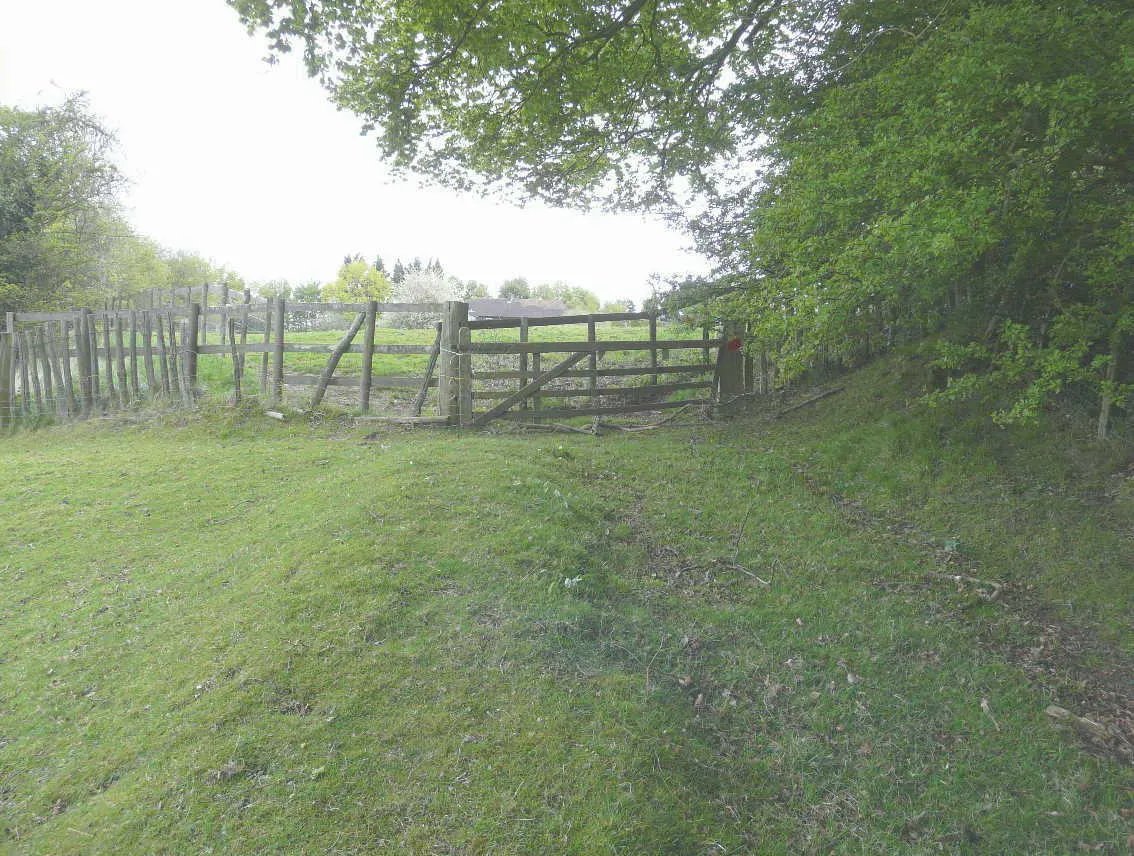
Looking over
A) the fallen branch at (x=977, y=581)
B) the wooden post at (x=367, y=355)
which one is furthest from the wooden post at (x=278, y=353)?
the fallen branch at (x=977, y=581)

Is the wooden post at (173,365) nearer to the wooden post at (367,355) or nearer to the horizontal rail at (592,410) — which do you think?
the wooden post at (367,355)

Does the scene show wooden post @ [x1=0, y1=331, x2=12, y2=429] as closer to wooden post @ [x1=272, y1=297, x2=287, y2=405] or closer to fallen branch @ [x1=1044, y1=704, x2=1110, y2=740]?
wooden post @ [x1=272, y1=297, x2=287, y2=405]

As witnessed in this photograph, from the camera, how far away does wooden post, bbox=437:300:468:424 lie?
37.9 ft

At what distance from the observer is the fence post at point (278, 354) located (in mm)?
12242

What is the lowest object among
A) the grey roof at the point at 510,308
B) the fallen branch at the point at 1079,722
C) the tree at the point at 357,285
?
the fallen branch at the point at 1079,722

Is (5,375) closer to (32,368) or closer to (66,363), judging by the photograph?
(32,368)

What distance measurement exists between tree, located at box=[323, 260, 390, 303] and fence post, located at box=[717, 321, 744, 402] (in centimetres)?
6624

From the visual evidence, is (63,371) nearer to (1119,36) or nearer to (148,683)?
(148,683)

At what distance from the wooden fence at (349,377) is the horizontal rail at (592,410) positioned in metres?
0.02

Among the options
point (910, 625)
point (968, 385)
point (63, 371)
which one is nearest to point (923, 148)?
point (968, 385)

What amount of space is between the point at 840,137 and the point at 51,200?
88.9ft

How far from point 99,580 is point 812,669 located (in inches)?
270

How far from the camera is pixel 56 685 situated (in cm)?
495

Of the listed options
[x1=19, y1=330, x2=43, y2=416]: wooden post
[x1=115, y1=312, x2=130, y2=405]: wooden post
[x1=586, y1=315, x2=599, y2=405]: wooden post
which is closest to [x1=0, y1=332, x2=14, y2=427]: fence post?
[x1=19, y1=330, x2=43, y2=416]: wooden post
